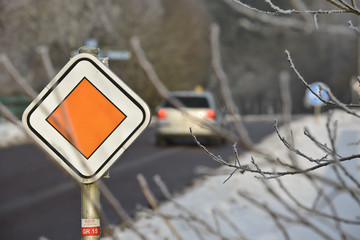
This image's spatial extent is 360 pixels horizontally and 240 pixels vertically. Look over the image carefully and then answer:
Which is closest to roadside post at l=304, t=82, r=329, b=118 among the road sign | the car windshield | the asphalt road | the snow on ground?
the road sign

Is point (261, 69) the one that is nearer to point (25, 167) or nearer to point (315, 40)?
point (315, 40)

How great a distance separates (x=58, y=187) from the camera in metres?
12.0

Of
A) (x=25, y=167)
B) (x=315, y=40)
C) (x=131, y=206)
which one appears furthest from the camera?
(x=315, y=40)

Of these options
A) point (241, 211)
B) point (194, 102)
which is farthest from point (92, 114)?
point (194, 102)

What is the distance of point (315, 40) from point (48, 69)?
72468mm

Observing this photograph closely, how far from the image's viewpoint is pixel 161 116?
19.5m

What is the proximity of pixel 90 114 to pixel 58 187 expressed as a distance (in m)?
9.90

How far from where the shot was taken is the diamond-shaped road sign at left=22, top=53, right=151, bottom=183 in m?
2.39

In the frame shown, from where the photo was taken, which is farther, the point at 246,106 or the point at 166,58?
the point at 246,106

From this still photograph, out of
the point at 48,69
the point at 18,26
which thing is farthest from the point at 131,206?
the point at 18,26

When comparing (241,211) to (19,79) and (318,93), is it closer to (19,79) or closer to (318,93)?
(318,93)

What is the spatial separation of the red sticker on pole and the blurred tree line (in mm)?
749

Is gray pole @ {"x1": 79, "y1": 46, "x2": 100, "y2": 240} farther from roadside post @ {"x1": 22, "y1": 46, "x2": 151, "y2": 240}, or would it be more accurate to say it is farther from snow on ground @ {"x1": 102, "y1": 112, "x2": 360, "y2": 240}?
snow on ground @ {"x1": 102, "y1": 112, "x2": 360, "y2": 240}

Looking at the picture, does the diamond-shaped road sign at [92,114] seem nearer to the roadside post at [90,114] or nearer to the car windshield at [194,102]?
the roadside post at [90,114]
